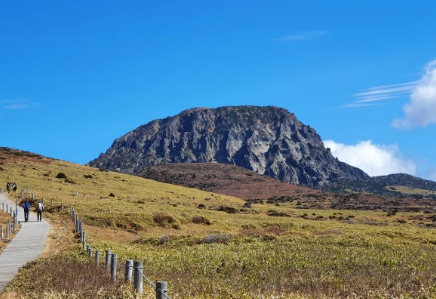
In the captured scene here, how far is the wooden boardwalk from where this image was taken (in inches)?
723

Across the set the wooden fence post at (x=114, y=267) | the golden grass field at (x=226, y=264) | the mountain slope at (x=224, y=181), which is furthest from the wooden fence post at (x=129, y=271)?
the mountain slope at (x=224, y=181)

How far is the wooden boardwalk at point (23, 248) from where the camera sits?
18.4 meters

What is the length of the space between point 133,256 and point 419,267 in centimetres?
1284

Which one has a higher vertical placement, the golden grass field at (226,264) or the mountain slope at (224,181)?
the mountain slope at (224,181)

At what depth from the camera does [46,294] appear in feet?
38.2

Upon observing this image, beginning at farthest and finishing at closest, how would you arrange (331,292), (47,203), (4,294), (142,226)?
(47,203), (142,226), (4,294), (331,292)

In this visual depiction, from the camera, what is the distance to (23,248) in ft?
80.3

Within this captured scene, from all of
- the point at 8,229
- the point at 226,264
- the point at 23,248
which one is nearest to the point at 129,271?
the point at 226,264

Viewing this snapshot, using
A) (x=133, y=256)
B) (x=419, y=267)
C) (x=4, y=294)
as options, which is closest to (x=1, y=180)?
(x=133, y=256)

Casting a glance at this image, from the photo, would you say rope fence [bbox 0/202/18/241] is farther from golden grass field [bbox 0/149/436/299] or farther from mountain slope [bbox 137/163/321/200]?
mountain slope [bbox 137/163/321/200]

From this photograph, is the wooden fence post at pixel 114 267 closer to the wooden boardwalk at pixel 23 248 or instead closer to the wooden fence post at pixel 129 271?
the wooden fence post at pixel 129 271

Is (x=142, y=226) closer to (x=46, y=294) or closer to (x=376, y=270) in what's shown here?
(x=376, y=270)

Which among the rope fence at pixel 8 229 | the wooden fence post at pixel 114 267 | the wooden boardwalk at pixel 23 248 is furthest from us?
the rope fence at pixel 8 229

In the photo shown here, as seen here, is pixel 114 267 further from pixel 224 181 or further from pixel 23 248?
pixel 224 181
